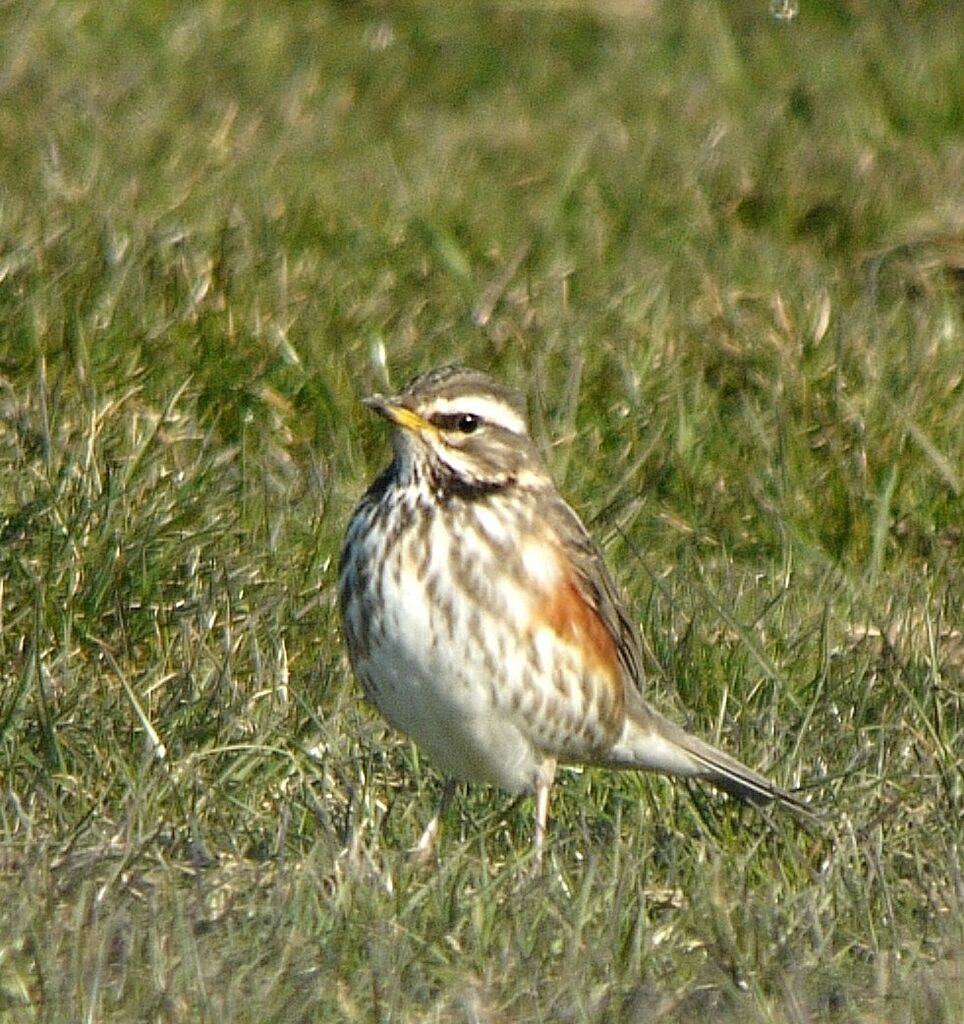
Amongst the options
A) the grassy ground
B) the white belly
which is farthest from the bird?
the grassy ground

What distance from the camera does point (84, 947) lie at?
5125mm

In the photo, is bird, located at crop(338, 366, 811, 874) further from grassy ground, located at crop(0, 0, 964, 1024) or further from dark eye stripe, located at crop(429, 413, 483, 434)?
grassy ground, located at crop(0, 0, 964, 1024)

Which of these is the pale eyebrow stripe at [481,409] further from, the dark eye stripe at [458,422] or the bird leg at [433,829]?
the bird leg at [433,829]

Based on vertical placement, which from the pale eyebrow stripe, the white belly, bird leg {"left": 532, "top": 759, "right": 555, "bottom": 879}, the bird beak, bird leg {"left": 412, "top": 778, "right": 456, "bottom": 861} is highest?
the bird beak

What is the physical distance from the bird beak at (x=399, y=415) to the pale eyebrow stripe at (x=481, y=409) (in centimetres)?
3

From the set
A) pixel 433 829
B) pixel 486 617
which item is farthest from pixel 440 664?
pixel 433 829

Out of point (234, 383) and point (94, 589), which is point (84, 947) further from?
point (234, 383)

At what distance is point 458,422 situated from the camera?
21.6 ft

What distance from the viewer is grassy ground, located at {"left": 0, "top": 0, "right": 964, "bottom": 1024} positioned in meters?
5.47

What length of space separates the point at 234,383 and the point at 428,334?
775 millimetres

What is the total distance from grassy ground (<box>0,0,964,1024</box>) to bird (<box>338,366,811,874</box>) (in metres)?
0.18

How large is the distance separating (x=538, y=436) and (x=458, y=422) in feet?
6.65

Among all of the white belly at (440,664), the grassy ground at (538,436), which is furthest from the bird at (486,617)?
the grassy ground at (538,436)

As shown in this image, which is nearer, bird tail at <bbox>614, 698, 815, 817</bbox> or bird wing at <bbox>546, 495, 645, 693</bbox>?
bird tail at <bbox>614, 698, 815, 817</bbox>
